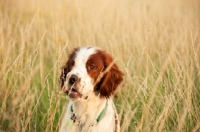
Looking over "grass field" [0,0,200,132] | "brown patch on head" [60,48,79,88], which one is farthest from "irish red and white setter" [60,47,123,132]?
"grass field" [0,0,200,132]

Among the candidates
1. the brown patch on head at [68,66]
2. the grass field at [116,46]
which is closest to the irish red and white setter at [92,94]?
the brown patch on head at [68,66]

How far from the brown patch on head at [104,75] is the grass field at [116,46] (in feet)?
0.85

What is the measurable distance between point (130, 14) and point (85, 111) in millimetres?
1199

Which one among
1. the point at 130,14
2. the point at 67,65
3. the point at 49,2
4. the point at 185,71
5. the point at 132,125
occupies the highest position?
the point at 49,2

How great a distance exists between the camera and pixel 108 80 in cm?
238

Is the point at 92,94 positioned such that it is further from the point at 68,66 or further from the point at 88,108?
the point at 68,66

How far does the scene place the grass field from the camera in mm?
2643

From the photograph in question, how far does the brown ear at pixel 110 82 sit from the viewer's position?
2326 millimetres

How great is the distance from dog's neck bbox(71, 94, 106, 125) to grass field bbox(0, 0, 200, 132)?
27 centimetres

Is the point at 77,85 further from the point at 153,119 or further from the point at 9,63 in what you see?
the point at 9,63

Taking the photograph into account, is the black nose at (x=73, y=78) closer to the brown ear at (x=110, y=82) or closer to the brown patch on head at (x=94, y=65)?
the brown patch on head at (x=94, y=65)

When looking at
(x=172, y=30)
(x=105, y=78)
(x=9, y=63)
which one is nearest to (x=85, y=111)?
(x=105, y=78)

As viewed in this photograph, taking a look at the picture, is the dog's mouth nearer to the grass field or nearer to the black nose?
the black nose

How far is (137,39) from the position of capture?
120 inches
